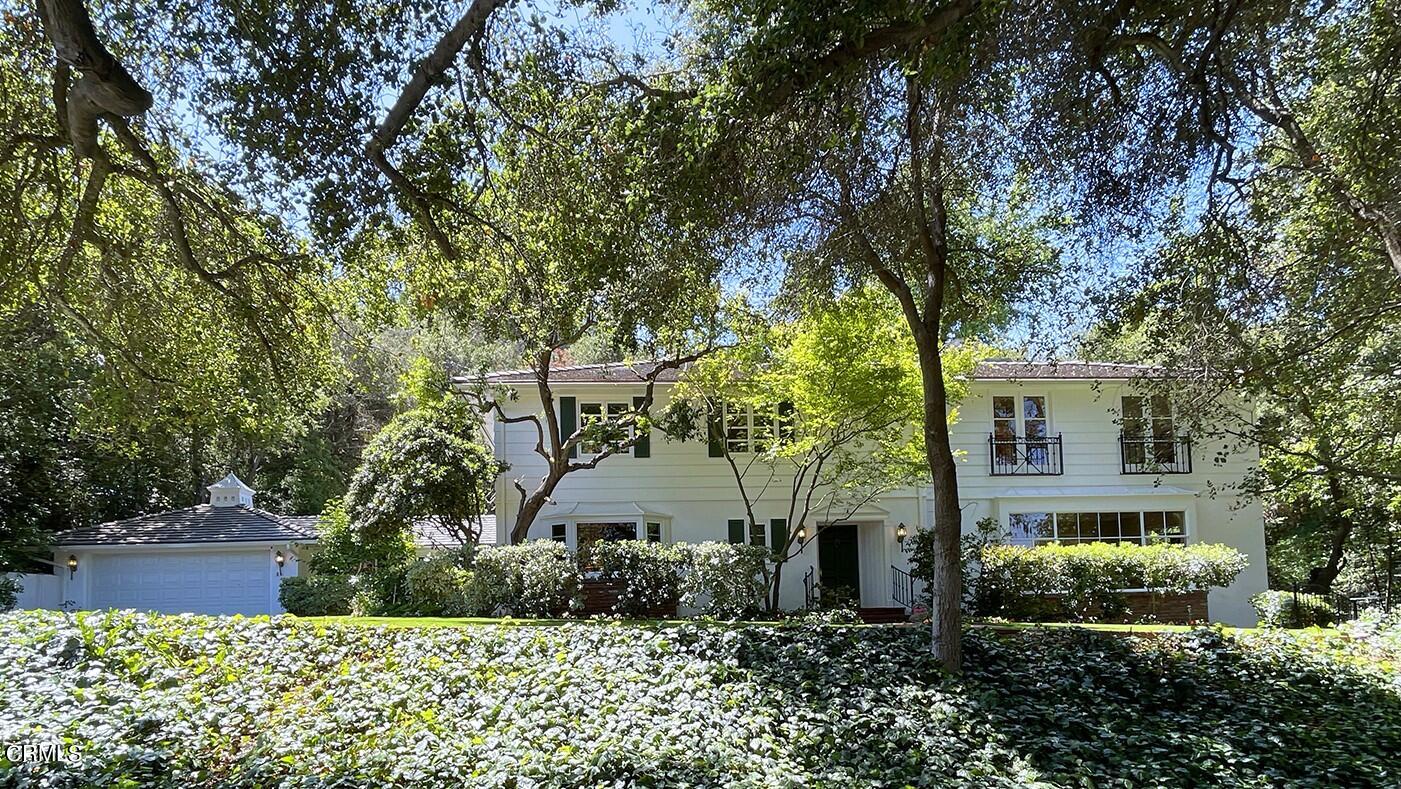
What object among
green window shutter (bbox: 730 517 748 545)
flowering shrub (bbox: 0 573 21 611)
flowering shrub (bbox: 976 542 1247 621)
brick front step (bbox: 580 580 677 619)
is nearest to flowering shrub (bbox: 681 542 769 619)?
brick front step (bbox: 580 580 677 619)

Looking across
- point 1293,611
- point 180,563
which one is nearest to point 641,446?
point 180,563

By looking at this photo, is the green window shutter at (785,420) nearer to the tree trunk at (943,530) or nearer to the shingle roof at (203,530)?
the tree trunk at (943,530)

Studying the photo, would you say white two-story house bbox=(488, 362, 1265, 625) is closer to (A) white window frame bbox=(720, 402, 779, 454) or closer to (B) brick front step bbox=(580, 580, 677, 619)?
(A) white window frame bbox=(720, 402, 779, 454)

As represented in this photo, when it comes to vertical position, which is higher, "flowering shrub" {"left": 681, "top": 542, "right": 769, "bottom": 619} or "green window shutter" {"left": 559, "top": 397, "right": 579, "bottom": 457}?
"green window shutter" {"left": 559, "top": 397, "right": 579, "bottom": 457}

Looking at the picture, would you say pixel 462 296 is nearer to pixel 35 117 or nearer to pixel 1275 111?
pixel 35 117

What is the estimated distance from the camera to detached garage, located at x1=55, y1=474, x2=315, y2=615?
18.9 m

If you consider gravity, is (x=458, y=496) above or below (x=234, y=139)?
below

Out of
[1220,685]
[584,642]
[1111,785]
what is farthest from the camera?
[584,642]

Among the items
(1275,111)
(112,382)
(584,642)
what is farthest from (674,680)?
(112,382)

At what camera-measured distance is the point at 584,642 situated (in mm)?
9391

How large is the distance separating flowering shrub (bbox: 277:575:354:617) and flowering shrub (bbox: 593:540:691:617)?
5915 millimetres

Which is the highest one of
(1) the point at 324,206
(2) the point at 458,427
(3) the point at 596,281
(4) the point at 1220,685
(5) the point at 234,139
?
(5) the point at 234,139

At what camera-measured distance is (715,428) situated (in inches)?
699

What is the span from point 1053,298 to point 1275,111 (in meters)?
2.89
